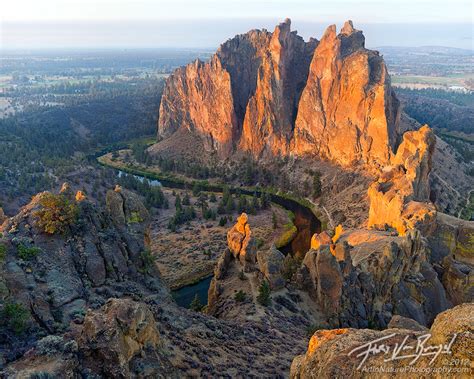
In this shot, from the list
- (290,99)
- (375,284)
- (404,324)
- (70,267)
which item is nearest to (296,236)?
(375,284)

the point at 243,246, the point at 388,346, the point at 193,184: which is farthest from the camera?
the point at 193,184

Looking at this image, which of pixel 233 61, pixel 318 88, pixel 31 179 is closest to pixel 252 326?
pixel 31 179

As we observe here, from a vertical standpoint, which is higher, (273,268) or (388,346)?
(388,346)

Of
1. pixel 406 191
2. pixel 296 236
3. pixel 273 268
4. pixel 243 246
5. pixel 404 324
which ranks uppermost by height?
pixel 406 191

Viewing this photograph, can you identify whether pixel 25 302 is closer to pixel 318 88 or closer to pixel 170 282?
pixel 170 282

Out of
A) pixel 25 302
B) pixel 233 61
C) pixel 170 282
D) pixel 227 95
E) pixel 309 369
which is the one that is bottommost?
pixel 170 282

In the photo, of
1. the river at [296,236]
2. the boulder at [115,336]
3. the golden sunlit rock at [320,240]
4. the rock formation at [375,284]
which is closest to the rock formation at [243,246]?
Answer: the rock formation at [375,284]

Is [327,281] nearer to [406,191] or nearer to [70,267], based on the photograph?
[70,267]

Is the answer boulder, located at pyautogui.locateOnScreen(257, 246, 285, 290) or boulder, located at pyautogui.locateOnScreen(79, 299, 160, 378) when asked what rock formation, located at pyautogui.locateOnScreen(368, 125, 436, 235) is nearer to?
boulder, located at pyautogui.locateOnScreen(257, 246, 285, 290)
